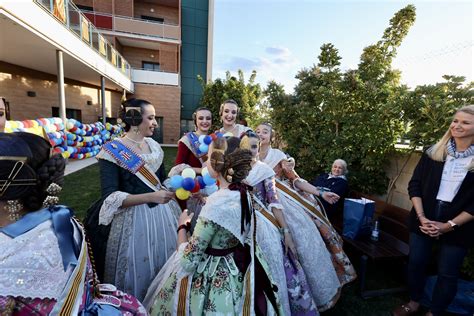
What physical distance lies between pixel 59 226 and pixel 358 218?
122 inches

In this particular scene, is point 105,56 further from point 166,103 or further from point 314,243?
point 314,243

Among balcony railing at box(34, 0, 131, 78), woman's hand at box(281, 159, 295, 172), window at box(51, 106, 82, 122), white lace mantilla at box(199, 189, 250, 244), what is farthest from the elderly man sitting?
window at box(51, 106, 82, 122)

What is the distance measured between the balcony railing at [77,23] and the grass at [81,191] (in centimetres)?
468

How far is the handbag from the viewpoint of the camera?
10.0 feet

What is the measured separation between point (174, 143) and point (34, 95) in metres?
9.32

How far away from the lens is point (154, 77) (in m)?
18.0

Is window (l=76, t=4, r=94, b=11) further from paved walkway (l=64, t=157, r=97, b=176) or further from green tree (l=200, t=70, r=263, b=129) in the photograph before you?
paved walkway (l=64, t=157, r=97, b=176)

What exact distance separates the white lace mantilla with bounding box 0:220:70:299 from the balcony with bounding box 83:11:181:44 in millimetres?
19335

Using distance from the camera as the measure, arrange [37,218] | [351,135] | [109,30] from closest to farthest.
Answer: [37,218]
[351,135]
[109,30]

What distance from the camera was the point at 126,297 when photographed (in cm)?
133

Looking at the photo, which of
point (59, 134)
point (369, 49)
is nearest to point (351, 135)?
point (369, 49)

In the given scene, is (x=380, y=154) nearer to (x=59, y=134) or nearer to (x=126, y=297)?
(x=126, y=297)

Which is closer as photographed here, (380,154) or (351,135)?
(380,154)

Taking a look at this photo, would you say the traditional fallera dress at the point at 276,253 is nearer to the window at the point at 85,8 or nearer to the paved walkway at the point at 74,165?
the paved walkway at the point at 74,165
